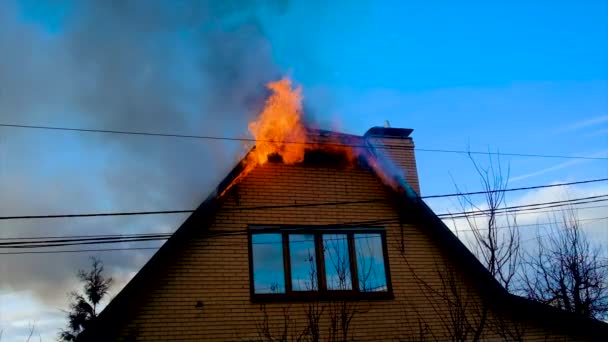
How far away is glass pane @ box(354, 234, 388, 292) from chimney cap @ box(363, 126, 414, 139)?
2983mm

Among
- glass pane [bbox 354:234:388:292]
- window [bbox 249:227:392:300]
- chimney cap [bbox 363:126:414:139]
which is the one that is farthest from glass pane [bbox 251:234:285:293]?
chimney cap [bbox 363:126:414:139]

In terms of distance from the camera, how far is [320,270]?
1177cm

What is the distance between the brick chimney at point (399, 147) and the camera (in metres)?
14.0

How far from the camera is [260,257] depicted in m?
11.5

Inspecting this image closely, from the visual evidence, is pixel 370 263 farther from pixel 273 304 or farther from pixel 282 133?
pixel 282 133

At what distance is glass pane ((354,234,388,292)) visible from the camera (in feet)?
39.4

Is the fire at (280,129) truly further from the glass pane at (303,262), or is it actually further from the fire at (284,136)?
the glass pane at (303,262)

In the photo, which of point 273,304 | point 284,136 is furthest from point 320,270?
point 284,136

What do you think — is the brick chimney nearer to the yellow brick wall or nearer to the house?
the house

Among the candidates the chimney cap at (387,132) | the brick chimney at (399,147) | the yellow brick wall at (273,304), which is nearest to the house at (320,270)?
the yellow brick wall at (273,304)

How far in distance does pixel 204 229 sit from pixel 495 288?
633cm

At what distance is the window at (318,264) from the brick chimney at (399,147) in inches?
86.0

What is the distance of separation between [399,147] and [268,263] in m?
5.00

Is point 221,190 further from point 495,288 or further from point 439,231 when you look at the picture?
point 495,288
